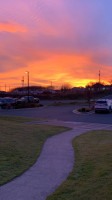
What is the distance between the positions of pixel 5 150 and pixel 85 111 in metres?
22.9

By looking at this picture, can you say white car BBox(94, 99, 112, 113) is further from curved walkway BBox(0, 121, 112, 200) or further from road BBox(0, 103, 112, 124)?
curved walkway BBox(0, 121, 112, 200)

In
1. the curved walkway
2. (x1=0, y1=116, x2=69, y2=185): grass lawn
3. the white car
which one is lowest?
the curved walkway

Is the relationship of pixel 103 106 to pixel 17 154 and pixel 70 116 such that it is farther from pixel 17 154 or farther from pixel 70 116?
pixel 17 154

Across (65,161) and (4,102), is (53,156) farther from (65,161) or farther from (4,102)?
(4,102)

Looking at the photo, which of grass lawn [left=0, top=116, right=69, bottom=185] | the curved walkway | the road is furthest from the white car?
the curved walkway

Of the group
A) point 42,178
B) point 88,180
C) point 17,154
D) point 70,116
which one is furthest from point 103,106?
point 88,180

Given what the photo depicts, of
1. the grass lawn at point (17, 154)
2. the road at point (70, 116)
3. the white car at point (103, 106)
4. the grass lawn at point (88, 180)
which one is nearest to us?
the grass lawn at point (88, 180)

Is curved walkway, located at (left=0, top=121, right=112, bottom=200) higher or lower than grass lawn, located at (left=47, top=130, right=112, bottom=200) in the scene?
lower

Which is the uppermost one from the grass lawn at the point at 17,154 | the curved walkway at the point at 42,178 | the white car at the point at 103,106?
the white car at the point at 103,106

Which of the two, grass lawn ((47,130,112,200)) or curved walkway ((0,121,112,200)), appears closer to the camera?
grass lawn ((47,130,112,200))

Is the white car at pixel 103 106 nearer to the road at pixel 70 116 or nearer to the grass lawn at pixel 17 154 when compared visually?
the road at pixel 70 116

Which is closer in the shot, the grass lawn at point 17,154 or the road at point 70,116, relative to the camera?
the grass lawn at point 17,154

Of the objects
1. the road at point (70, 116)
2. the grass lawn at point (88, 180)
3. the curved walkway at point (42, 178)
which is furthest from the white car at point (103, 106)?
the grass lawn at point (88, 180)

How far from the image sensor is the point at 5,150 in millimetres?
8742
